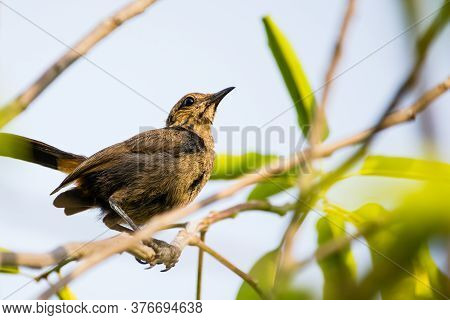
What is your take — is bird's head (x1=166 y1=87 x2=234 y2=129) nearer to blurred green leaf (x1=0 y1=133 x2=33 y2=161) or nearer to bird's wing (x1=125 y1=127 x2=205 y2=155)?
bird's wing (x1=125 y1=127 x2=205 y2=155)

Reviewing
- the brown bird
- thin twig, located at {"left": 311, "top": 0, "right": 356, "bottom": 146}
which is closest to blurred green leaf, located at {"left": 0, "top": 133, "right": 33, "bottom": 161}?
thin twig, located at {"left": 311, "top": 0, "right": 356, "bottom": 146}

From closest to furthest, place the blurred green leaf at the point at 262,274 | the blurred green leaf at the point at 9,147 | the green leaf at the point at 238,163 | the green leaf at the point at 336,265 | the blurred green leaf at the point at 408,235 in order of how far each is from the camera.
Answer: the blurred green leaf at the point at 408,235, the green leaf at the point at 336,265, the blurred green leaf at the point at 9,147, the blurred green leaf at the point at 262,274, the green leaf at the point at 238,163

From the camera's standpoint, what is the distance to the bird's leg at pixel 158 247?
2876mm

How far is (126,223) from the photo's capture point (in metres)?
4.56

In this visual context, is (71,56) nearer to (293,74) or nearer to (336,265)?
(336,265)

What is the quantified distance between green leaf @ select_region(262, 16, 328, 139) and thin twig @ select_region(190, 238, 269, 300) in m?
0.62

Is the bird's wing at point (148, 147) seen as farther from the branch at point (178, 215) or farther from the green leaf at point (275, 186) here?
the branch at point (178, 215)

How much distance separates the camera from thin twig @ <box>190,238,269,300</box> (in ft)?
6.75

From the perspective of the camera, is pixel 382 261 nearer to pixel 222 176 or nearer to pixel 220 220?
pixel 220 220

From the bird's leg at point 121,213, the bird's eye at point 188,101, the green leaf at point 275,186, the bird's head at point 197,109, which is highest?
the bird's eye at point 188,101

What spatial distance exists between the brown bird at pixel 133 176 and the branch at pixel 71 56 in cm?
269

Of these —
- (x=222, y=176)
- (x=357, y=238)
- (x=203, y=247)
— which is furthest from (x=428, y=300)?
(x=222, y=176)

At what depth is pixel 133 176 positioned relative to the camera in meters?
4.59

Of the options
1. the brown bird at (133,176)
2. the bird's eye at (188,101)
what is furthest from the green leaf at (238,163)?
the bird's eye at (188,101)
